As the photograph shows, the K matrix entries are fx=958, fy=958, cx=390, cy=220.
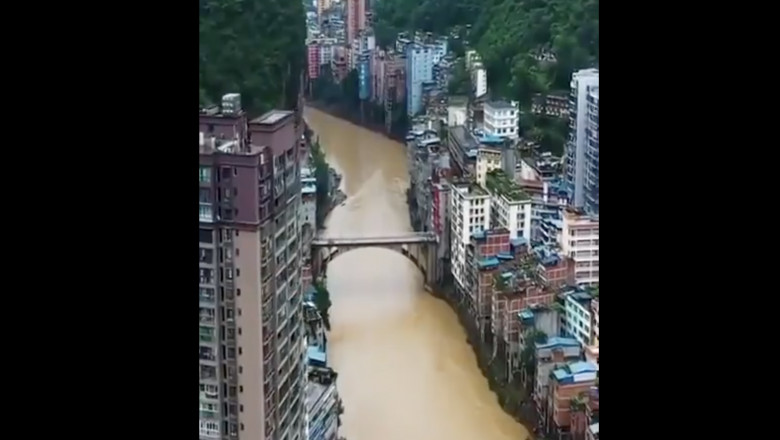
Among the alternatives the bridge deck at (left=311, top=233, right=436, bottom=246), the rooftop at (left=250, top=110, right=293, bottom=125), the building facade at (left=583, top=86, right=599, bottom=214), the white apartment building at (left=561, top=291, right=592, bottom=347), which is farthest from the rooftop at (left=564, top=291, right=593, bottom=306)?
the rooftop at (left=250, top=110, right=293, bottom=125)

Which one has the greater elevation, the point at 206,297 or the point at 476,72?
the point at 476,72

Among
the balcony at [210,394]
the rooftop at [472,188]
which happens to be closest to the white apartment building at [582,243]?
the rooftop at [472,188]

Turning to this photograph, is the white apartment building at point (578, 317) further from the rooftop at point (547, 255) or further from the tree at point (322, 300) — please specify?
the tree at point (322, 300)

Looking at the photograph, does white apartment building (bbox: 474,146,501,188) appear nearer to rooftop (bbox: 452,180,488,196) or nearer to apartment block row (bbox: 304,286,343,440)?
rooftop (bbox: 452,180,488,196)

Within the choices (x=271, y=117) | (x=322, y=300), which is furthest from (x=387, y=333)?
(x=271, y=117)

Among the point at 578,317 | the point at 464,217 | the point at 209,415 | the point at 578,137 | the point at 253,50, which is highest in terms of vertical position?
the point at 253,50

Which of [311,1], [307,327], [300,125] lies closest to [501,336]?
[307,327]

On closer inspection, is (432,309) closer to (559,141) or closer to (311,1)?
(559,141)

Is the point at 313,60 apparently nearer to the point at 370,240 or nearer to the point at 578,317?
the point at 370,240
